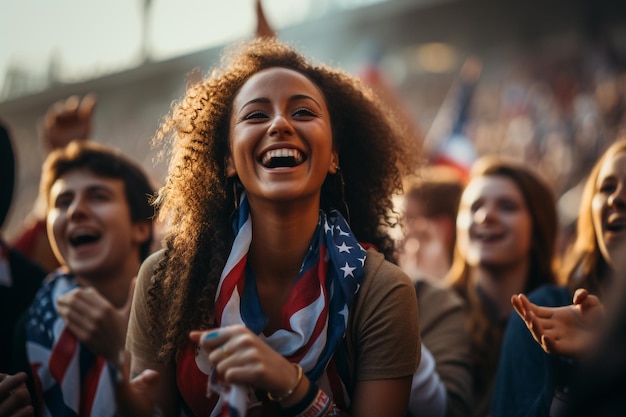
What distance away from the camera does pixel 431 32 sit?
807 inches

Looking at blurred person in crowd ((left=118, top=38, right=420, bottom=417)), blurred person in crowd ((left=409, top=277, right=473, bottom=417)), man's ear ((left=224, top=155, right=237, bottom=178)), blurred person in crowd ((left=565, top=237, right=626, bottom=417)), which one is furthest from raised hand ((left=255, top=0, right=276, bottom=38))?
blurred person in crowd ((left=565, top=237, right=626, bottom=417))

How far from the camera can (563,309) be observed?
206 cm

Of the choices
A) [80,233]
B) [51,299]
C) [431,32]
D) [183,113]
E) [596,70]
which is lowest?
[51,299]

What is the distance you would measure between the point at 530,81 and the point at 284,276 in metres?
14.5

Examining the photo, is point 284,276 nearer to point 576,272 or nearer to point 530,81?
point 576,272

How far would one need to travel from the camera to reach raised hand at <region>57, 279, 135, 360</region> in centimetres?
226

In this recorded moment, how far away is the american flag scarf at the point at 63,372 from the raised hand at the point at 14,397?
0.46 metres

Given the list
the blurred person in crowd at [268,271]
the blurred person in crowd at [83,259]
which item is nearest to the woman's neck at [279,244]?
the blurred person in crowd at [268,271]

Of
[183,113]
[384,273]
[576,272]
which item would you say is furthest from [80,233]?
[576,272]

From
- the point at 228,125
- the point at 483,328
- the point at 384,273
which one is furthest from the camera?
the point at 483,328

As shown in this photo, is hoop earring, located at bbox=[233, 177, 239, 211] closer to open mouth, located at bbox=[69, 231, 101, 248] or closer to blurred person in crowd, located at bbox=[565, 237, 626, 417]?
open mouth, located at bbox=[69, 231, 101, 248]

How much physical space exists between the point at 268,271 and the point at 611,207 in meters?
1.34

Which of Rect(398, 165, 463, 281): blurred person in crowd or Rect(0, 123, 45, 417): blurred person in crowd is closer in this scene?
Rect(0, 123, 45, 417): blurred person in crowd

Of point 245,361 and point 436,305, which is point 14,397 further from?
point 436,305
